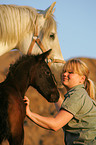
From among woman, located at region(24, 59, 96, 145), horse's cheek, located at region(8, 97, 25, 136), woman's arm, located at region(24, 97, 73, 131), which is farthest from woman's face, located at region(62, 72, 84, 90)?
horse's cheek, located at region(8, 97, 25, 136)

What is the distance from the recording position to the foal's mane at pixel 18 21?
3.79m

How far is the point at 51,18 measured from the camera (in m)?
4.33

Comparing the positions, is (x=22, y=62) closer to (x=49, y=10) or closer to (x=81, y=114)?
(x=81, y=114)

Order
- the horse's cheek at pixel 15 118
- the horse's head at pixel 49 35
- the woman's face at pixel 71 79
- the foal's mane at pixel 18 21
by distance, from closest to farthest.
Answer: the horse's cheek at pixel 15 118, the woman's face at pixel 71 79, the foal's mane at pixel 18 21, the horse's head at pixel 49 35

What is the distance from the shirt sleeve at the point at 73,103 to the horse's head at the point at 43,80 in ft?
1.44

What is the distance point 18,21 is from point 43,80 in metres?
1.75

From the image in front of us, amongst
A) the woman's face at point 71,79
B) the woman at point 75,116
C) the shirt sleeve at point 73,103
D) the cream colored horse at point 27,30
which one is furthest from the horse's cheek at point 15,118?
the cream colored horse at point 27,30

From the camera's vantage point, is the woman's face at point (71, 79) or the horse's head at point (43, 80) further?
the horse's head at point (43, 80)

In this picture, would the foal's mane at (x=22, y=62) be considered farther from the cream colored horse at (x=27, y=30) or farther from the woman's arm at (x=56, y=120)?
the cream colored horse at (x=27, y=30)

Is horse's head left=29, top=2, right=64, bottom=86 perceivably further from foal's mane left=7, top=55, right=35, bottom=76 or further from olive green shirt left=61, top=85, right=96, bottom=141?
olive green shirt left=61, top=85, right=96, bottom=141

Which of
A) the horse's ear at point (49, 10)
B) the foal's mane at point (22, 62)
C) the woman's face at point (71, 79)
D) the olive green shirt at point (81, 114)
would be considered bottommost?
the olive green shirt at point (81, 114)

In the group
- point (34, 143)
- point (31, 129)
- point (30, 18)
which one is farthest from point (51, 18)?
Result: point (31, 129)

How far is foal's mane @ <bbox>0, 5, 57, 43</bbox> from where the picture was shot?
3789 mm

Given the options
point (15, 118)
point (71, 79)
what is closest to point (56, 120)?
point (15, 118)
